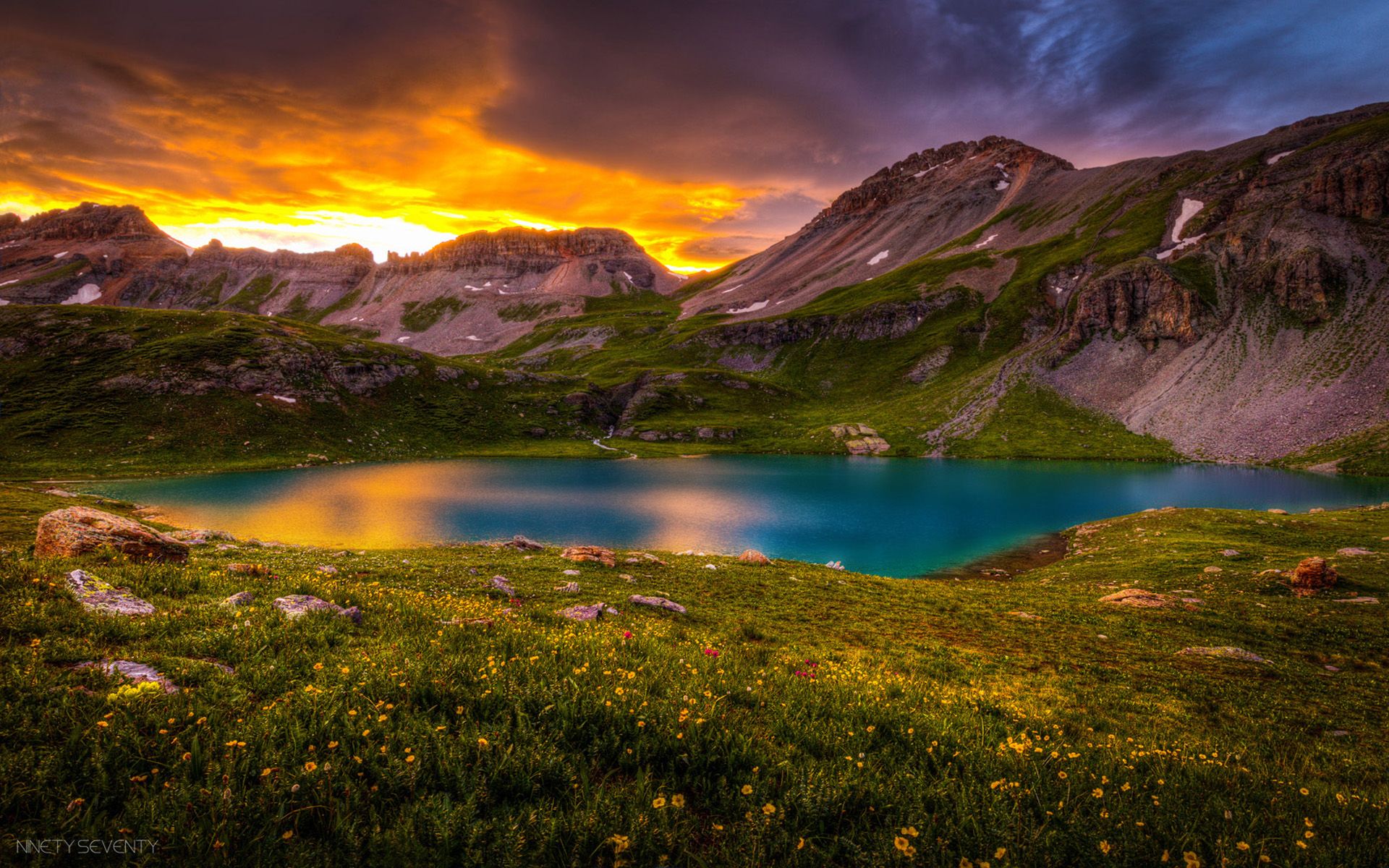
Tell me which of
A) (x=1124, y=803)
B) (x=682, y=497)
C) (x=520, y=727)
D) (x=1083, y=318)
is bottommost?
(x=682, y=497)

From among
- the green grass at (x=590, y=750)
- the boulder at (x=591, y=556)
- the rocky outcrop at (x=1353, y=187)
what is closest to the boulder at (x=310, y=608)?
the green grass at (x=590, y=750)

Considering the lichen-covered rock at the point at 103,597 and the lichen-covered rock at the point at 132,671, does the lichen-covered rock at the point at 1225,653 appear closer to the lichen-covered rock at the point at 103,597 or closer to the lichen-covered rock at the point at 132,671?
the lichen-covered rock at the point at 132,671

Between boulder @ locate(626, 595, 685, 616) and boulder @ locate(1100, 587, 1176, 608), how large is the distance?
64.3 feet

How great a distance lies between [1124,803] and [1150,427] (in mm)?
140614

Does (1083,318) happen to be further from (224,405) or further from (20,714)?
(224,405)

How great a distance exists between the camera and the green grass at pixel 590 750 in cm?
446

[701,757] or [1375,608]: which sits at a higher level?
Result: [701,757]

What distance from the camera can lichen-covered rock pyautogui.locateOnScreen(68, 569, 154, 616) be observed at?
845cm

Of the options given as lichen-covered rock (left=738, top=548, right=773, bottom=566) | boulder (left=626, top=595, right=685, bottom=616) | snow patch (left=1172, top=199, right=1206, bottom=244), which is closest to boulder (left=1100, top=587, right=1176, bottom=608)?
lichen-covered rock (left=738, top=548, right=773, bottom=566)

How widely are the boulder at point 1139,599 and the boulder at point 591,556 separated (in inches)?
897

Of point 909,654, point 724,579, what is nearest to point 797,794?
point 909,654

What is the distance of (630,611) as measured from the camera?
16688mm

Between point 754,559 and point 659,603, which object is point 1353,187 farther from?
point 659,603

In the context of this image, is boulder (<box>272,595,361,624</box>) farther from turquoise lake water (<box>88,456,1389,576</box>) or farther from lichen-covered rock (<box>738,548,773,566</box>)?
turquoise lake water (<box>88,456,1389,576</box>)
